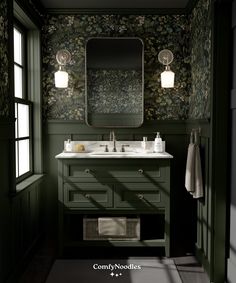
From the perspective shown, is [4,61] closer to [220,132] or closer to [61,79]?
[61,79]

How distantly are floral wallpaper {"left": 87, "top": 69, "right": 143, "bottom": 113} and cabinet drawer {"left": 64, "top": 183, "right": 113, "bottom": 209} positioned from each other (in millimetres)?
946

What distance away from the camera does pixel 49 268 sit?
323 centimetres

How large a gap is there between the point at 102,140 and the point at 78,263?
132cm

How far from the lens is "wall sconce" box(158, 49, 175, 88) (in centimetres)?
381

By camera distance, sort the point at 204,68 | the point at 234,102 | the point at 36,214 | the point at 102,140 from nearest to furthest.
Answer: the point at 234,102
the point at 204,68
the point at 36,214
the point at 102,140

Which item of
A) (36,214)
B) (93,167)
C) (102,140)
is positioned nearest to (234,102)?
(93,167)

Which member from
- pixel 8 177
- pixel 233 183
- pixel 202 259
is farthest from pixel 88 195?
pixel 233 183

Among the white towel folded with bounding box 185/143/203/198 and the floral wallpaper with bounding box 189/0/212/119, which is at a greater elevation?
the floral wallpaper with bounding box 189/0/212/119

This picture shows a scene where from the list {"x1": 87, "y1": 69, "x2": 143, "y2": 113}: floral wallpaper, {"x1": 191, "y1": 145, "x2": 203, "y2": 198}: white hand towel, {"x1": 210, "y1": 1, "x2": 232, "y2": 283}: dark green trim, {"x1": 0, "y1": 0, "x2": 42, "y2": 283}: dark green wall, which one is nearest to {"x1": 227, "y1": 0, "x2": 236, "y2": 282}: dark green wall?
{"x1": 210, "y1": 1, "x2": 232, "y2": 283}: dark green trim

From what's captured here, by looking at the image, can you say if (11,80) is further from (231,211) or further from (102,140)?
(231,211)

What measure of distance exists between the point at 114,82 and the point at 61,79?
57 cm

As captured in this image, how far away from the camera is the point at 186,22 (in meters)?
3.95

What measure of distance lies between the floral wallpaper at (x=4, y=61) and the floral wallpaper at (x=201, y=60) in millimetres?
1622

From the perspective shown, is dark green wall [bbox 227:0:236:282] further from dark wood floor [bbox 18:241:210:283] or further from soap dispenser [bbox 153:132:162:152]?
soap dispenser [bbox 153:132:162:152]
